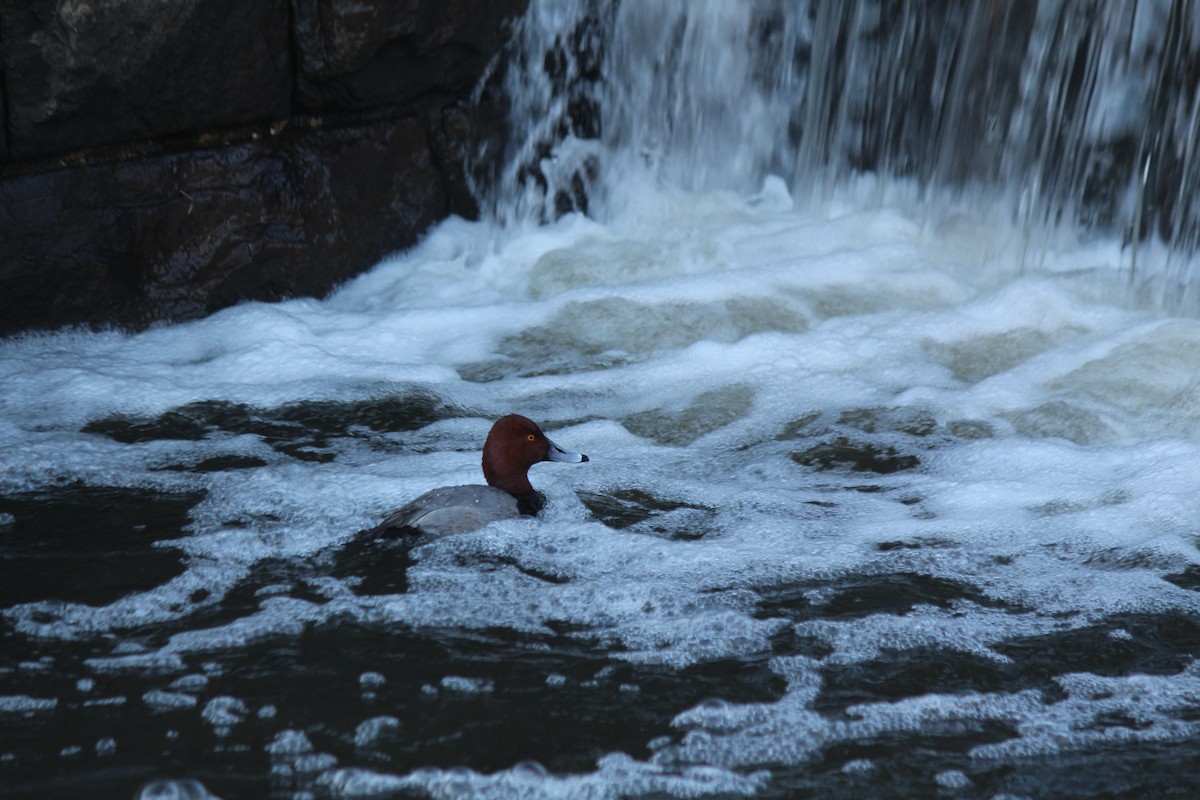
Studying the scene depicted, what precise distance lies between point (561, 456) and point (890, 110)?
11.8 ft

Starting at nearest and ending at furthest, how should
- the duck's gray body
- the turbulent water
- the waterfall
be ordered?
the turbulent water < the duck's gray body < the waterfall

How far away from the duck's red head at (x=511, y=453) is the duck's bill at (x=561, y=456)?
81 millimetres

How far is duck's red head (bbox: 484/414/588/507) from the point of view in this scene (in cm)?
402

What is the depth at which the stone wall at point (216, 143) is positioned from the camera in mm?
5461

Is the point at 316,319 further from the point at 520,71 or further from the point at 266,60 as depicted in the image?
the point at 520,71

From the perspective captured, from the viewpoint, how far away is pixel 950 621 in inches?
132

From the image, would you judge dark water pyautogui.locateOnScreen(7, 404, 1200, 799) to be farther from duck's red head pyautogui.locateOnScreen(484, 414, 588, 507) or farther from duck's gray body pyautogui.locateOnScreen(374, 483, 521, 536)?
duck's red head pyautogui.locateOnScreen(484, 414, 588, 507)

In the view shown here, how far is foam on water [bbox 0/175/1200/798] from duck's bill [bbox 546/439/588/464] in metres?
0.12

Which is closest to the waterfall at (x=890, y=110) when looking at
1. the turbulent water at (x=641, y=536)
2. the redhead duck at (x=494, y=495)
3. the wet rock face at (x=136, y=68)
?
the turbulent water at (x=641, y=536)

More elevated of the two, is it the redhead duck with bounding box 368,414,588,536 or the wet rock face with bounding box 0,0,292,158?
the wet rock face with bounding box 0,0,292,158

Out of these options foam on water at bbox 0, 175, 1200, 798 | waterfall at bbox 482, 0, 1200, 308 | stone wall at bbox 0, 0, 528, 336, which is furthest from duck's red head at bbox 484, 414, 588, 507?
waterfall at bbox 482, 0, 1200, 308

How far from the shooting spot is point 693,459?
14.9 feet

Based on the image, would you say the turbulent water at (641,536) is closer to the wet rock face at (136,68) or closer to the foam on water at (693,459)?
the foam on water at (693,459)

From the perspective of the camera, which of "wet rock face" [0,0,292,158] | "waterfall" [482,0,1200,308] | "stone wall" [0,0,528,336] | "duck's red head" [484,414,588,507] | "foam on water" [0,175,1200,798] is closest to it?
"foam on water" [0,175,1200,798]
